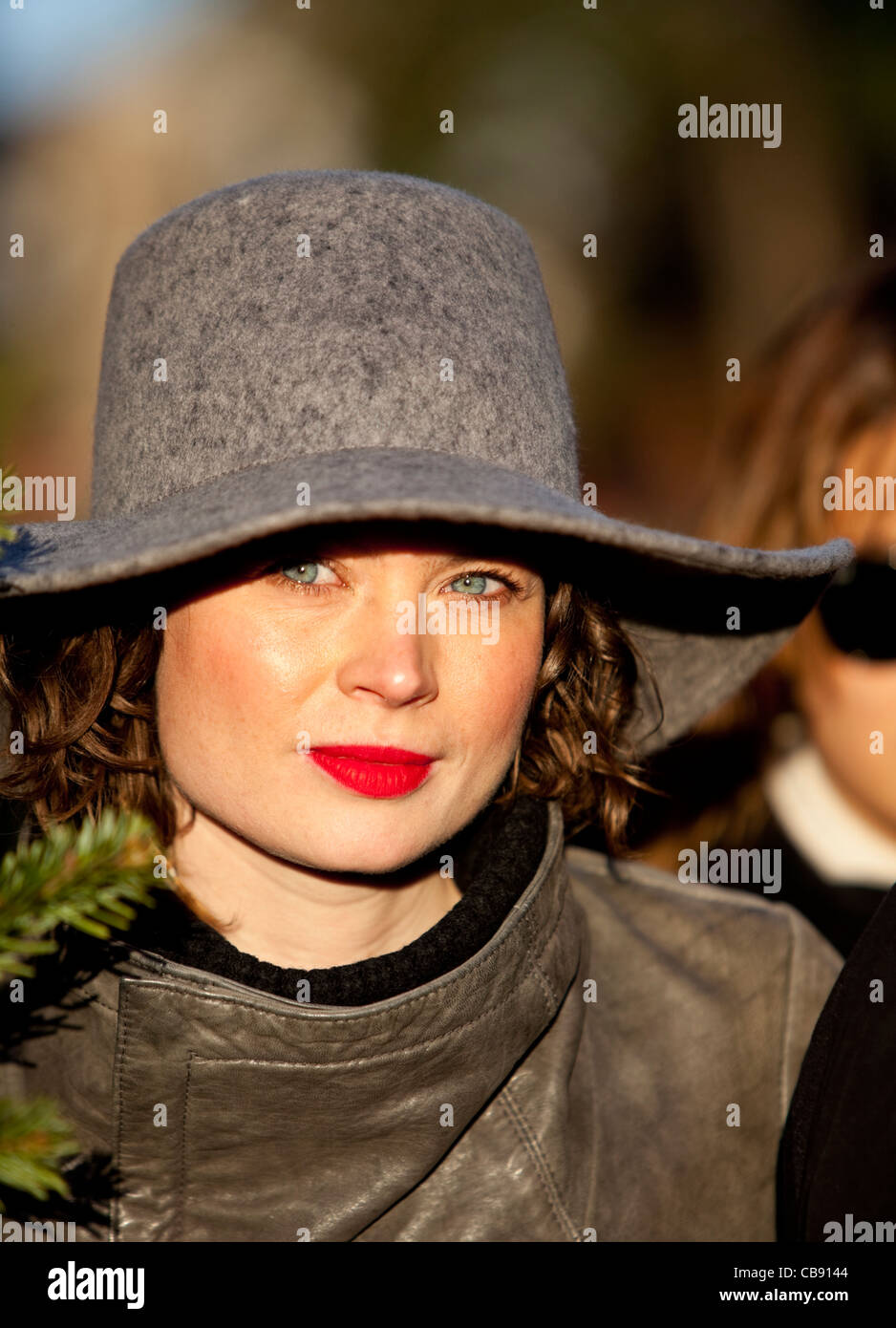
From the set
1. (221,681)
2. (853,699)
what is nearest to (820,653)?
(853,699)

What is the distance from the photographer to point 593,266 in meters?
12.4

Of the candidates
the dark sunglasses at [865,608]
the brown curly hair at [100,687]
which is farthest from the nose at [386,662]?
the dark sunglasses at [865,608]

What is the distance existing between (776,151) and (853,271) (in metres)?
9.09

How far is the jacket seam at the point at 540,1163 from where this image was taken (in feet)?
7.72

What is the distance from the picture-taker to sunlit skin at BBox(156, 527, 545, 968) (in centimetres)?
197

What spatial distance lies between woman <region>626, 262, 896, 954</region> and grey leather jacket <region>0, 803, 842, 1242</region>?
2.23ft

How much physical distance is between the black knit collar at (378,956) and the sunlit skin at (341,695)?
0.18 metres

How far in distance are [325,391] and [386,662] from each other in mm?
429

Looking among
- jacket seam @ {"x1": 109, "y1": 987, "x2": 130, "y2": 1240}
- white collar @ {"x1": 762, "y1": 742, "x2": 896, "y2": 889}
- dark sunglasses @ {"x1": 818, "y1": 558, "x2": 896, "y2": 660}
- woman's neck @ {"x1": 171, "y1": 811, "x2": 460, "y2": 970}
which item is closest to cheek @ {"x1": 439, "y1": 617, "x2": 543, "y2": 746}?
woman's neck @ {"x1": 171, "y1": 811, "x2": 460, "y2": 970}

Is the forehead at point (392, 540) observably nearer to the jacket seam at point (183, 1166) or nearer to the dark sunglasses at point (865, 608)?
the jacket seam at point (183, 1166)

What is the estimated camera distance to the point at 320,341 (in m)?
1.91

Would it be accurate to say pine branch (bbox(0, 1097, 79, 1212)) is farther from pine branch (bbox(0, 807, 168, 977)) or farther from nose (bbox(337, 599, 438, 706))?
nose (bbox(337, 599, 438, 706))
